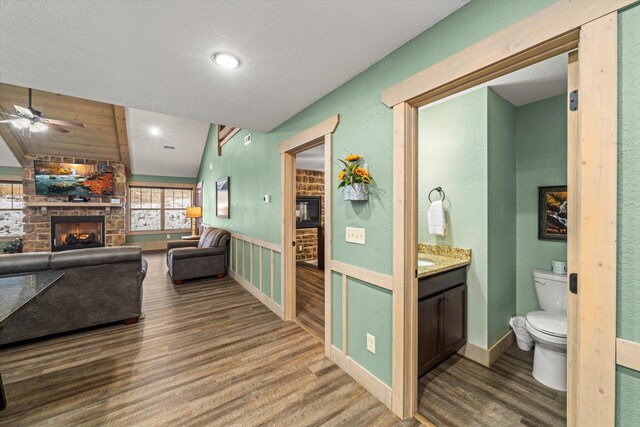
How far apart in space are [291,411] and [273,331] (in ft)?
3.74

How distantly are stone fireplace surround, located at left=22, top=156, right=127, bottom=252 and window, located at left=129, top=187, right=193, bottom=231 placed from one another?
93 cm

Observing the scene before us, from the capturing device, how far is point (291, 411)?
1.66 metres

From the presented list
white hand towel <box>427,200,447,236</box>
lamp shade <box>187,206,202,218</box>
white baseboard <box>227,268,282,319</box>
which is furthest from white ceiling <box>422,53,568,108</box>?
lamp shade <box>187,206,202,218</box>

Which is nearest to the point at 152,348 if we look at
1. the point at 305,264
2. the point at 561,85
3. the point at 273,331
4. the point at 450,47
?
the point at 273,331

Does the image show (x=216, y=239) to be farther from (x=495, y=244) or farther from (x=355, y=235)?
(x=495, y=244)

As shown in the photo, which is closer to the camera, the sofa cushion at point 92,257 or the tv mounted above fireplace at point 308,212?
the sofa cushion at point 92,257

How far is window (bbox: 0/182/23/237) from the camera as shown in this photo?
601 cm

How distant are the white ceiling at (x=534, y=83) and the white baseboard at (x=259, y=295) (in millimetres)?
3197

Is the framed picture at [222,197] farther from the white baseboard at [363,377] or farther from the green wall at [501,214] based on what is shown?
the green wall at [501,214]

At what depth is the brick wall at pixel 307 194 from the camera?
6.25 m

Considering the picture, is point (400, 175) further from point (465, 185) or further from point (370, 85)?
point (465, 185)

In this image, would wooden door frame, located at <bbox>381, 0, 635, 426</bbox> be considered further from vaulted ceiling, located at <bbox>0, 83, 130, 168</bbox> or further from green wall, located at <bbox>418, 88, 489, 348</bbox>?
vaulted ceiling, located at <bbox>0, 83, 130, 168</bbox>

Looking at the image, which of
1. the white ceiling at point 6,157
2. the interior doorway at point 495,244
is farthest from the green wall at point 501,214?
the white ceiling at point 6,157

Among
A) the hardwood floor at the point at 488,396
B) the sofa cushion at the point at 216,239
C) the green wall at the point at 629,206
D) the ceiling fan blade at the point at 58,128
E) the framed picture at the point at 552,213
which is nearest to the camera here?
the green wall at the point at 629,206
